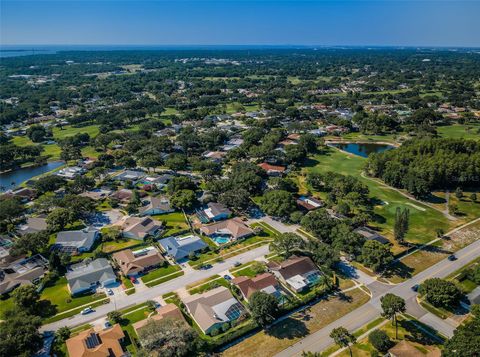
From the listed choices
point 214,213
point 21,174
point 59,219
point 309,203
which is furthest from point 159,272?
point 21,174

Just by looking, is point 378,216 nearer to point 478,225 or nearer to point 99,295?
point 478,225

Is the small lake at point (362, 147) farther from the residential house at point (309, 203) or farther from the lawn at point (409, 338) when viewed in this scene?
the lawn at point (409, 338)

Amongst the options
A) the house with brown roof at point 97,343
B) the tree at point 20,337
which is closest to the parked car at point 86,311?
the house with brown roof at point 97,343

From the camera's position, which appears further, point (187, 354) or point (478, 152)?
point (478, 152)

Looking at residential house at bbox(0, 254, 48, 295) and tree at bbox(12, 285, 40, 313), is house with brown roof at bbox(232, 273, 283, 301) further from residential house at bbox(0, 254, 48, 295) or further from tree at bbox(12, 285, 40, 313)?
residential house at bbox(0, 254, 48, 295)

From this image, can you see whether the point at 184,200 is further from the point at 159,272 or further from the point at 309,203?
the point at 309,203

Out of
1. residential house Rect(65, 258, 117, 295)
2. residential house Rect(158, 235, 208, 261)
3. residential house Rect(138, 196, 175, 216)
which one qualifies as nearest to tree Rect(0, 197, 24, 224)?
residential house Rect(138, 196, 175, 216)

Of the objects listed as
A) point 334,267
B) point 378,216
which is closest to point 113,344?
point 334,267
